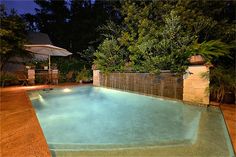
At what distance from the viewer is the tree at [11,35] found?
904cm

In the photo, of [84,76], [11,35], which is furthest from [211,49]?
[11,35]

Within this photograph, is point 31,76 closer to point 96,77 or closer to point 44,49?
point 44,49

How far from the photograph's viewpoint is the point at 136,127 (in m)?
3.76

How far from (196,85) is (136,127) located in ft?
7.10

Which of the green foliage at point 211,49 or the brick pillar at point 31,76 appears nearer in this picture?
the green foliage at point 211,49

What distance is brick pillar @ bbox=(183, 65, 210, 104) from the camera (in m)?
4.37

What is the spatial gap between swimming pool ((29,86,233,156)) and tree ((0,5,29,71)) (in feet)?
14.2

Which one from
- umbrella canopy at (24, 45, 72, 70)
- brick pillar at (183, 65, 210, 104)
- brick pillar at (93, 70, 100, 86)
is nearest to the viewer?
brick pillar at (183, 65, 210, 104)

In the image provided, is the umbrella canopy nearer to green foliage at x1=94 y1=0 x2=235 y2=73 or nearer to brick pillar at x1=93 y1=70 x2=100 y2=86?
brick pillar at x1=93 y1=70 x2=100 y2=86

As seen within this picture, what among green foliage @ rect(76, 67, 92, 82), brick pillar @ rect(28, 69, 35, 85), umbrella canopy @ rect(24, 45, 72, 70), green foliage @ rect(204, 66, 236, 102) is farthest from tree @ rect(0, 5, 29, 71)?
green foliage @ rect(204, 66, 236, 102)

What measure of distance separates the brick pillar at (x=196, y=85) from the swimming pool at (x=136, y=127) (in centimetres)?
30

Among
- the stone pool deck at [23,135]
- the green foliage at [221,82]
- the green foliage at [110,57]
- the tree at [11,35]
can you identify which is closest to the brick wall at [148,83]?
the green foliage at [110,57]

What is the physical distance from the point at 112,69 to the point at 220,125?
18.7 ft

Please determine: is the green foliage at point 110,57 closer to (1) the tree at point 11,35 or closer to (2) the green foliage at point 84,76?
(2) the green foliage at point 84,76
